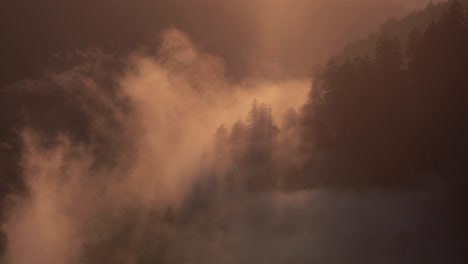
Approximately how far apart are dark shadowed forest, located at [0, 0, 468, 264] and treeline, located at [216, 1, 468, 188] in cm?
12

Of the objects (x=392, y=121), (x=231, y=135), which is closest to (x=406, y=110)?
(x=392, y=121)

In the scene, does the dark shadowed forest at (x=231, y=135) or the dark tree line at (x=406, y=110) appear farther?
the dark shadowed forest at (x=231, y=135)

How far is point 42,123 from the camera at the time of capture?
125 metres

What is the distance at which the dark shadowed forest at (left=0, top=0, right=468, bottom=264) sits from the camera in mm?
39031

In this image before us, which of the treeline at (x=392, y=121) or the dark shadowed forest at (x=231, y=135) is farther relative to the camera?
the dark shadowed forest at (x=231, y=135)

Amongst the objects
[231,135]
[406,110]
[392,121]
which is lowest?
[392,121]

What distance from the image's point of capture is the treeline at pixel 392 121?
38.7 meters

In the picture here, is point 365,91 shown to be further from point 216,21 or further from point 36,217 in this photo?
point 216,21

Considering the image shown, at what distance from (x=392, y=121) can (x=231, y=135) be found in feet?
79.0

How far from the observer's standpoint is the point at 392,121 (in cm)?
4128

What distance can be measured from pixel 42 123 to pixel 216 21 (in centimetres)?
8397

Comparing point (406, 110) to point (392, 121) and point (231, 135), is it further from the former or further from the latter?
point (231, 135)

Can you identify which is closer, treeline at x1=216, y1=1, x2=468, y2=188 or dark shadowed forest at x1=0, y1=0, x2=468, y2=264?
treeline at x1=216, y1=1, x2=468, y2=188

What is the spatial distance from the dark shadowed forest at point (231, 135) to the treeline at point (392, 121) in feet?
0.41
